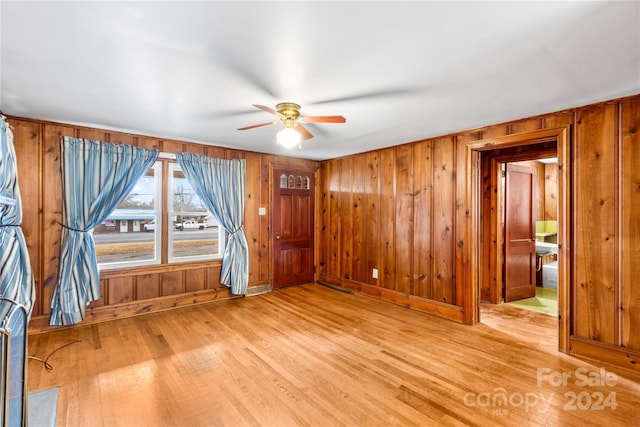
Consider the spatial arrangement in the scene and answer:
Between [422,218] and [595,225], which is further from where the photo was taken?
[422,218]

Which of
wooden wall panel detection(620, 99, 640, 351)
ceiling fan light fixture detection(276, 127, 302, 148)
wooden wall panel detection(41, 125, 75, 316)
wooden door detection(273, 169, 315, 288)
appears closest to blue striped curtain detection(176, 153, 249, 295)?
wooden door detection(273, 169, 315, 288)

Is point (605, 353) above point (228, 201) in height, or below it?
below

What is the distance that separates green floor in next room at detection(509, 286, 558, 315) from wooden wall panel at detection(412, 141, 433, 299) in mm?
1563

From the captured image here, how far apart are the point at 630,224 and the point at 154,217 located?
5097mm

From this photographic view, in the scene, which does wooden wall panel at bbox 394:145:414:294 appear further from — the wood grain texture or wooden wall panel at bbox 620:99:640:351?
wooden wall panel at bbox 620:99:640:351

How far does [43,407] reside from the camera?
6.59 feet

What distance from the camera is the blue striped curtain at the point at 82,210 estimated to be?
3279 mm

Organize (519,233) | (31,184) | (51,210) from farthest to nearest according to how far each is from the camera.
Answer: (519,233), (51,210), (31,184)

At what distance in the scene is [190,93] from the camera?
2434mm

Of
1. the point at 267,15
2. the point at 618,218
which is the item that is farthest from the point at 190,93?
the point at 618,218

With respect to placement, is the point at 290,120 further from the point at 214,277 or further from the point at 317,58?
the point at 214,277

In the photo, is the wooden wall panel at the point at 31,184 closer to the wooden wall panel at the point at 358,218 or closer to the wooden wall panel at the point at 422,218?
the wooden wall panel at the point at 358,218

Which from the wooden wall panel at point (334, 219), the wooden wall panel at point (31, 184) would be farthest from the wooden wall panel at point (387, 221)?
the wooden wall panel at point (31, 184)

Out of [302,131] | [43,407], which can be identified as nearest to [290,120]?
[302,131]
